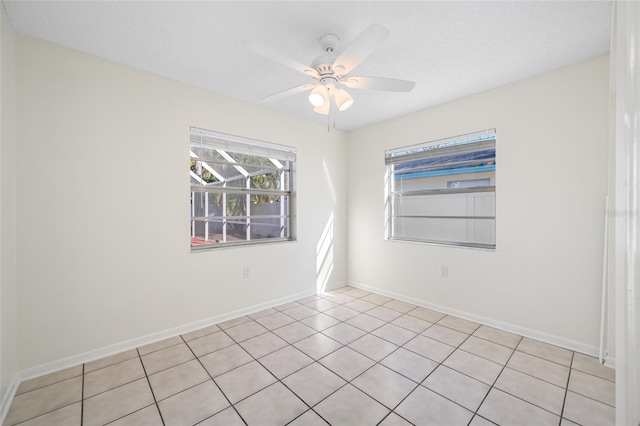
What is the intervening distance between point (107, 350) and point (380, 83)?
3.05 metres

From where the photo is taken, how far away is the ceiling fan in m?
1.54

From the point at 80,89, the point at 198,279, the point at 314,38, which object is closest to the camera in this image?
the point at 314,38

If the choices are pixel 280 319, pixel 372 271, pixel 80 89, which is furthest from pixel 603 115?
pixel 80 89

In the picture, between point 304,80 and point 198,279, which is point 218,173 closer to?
point 198,279

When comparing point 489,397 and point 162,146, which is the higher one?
point 162,146

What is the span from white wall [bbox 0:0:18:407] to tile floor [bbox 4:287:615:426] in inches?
11.9

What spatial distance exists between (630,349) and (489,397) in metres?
1.42

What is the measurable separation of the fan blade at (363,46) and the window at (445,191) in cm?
203

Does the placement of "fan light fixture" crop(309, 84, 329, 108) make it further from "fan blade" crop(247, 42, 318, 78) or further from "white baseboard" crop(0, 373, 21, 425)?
"white baseboard" crop(0, 373, 21, 425)

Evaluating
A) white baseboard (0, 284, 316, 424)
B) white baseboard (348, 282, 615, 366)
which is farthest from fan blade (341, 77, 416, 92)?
white baseboard (0, 284, 316, 424)

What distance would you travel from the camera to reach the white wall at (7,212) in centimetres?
172

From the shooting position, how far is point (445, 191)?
11.2 ft

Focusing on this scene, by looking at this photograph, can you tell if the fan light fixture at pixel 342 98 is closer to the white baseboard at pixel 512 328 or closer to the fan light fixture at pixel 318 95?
the fan light fixture at pixel 318 95

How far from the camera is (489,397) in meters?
1.84
